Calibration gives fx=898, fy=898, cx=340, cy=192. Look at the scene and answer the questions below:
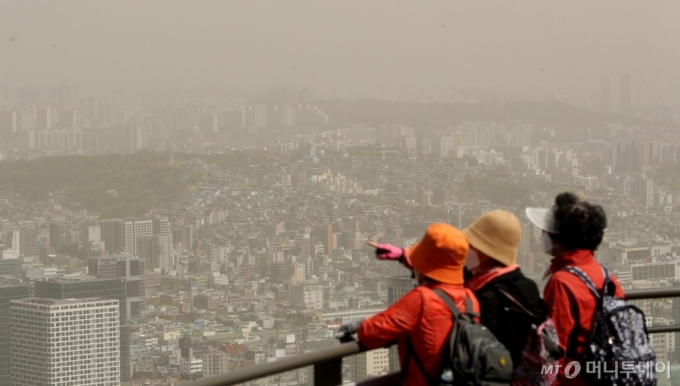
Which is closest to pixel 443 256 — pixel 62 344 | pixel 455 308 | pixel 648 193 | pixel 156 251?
pixel 455 308

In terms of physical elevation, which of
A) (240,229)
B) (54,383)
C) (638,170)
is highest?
(638,170)

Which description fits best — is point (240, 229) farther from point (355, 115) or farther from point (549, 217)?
point (549, 217)

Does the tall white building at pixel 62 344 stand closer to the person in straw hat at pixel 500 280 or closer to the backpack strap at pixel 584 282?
the person in straw hat at pixel 500 280

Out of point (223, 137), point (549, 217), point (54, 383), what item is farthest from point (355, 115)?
point (549, 217)

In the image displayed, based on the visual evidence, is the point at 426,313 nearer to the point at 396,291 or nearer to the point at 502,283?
the point at 502,283

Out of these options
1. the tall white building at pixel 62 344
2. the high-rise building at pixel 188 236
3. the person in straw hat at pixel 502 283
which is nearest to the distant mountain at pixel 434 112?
the high-rise building at pixel 188 236
